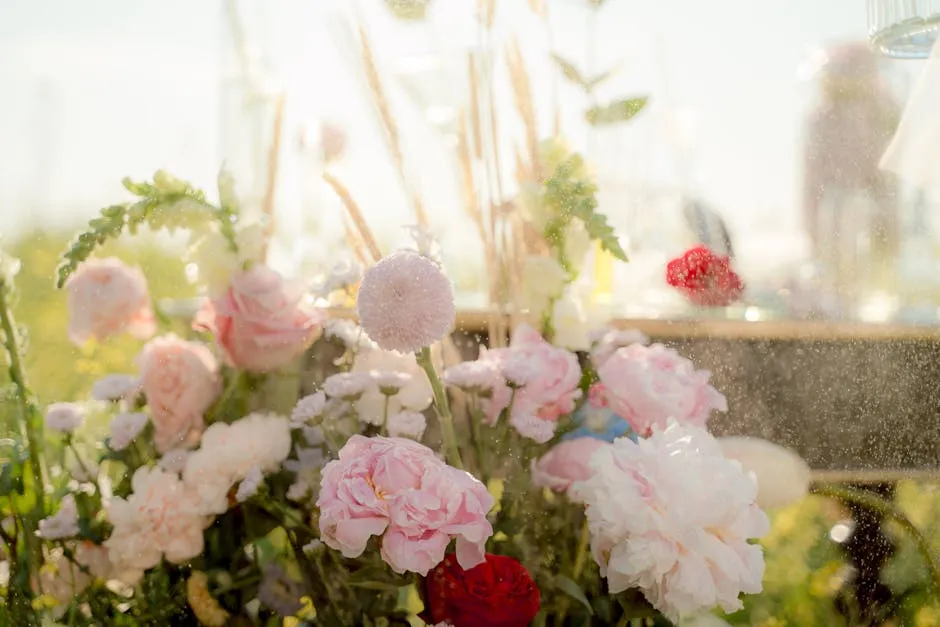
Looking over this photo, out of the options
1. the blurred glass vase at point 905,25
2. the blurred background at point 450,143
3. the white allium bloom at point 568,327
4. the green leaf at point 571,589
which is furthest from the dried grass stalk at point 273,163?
the blurred glass vase at point 905,25

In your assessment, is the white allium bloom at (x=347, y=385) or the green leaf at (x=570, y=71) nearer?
the white allium bloom at (x=347, y=385)

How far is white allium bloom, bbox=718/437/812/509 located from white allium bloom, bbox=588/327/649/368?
0.35 feet

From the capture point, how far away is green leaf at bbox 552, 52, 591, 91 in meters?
0.63

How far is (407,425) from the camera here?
1.66 feet

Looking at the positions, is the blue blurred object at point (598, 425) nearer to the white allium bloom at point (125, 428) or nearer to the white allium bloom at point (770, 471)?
the white allium bloom at point (770, 471)

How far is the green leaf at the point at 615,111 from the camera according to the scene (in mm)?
615

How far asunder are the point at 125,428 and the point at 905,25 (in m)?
Answer: 0.75

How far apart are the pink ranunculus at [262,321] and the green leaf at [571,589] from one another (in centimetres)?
25

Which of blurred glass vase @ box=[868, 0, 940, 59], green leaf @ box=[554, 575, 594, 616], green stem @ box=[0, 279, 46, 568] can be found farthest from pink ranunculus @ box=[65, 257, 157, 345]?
blurred glass vase @ box=[868, 0, 940, 59]

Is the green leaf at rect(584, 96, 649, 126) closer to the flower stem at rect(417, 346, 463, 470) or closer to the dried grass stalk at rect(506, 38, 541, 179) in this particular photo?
the dried grass stalk at rect(506, 38, 541, 179)

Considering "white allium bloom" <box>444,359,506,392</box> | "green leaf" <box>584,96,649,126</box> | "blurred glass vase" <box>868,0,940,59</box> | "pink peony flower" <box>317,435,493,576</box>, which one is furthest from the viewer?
"blurred glass vase" <box>868,0,940,59</box>

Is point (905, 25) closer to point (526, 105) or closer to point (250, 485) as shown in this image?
point (526, 105)

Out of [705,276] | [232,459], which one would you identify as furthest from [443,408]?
[705,276]

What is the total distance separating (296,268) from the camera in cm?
76
